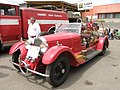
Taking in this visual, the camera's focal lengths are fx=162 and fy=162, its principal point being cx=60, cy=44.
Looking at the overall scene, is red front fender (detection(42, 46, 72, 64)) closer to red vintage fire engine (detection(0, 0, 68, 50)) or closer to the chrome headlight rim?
the chrome headlight rim

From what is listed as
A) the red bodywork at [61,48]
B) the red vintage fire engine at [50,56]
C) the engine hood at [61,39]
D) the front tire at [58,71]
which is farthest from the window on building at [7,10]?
the front tire at [58,71]

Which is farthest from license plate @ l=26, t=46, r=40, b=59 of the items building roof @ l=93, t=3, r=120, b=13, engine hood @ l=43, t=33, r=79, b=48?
building roof @ l=93, t=3, r=120, b=13

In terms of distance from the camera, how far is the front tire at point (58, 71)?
374cm

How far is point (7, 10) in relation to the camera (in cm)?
736

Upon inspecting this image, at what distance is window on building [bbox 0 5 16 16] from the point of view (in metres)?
7.14

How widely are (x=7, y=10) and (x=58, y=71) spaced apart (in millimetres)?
4628

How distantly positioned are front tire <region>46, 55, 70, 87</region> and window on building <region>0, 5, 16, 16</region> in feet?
14.3

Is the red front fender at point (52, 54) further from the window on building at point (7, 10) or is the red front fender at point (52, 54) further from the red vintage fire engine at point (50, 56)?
the window on building at point (7, 10)

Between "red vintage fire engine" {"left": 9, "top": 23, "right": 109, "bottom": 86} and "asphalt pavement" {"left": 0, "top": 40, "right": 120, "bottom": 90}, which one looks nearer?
"red vintage fire engine" {"left": 9, "top": 23, "right": 109, "bottom": 86}

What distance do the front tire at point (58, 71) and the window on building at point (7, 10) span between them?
4.35 metres

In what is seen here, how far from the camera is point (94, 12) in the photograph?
48.2m

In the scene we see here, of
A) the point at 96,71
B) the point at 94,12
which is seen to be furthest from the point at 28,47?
A: the point at 94,12

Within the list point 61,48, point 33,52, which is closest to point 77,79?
point 61,48

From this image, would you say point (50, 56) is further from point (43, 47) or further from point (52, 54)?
point (43, 47)
